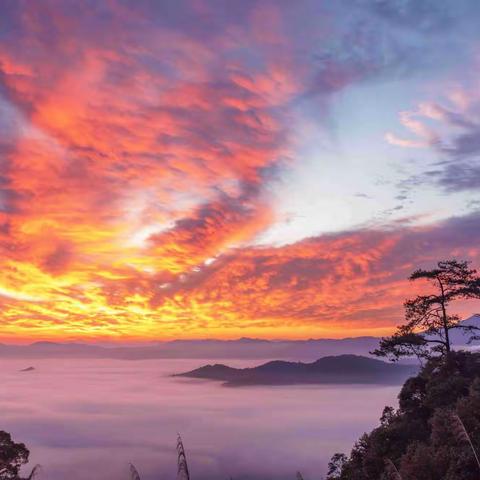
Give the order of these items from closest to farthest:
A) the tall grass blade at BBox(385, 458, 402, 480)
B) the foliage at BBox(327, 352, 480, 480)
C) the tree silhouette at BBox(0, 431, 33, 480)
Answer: the tall grass blade at BBox(385, 458, 402, 480) → the foliage at BBox(327, 352, 480, 480) → the tree silhouette at BBox(0, 431, 33, 480)

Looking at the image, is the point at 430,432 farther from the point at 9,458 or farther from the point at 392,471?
the point at 9,458

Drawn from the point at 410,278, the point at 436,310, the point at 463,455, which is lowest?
the point at 463,455

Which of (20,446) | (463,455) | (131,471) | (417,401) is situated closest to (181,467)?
(131,471)

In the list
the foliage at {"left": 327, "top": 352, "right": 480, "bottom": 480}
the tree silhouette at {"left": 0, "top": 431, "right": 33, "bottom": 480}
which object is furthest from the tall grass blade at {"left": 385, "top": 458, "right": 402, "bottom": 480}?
the tree silhouette at {"left": 0, "top": 431, "right": 33, "bottom": 480}

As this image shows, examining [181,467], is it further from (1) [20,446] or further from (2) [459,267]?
(1) [20,446]

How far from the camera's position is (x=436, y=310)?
153 feet

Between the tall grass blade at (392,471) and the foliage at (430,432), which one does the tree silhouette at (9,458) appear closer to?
the foliage at (430,432)

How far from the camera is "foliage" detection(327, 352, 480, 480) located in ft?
94.0

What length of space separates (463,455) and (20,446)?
141 feet

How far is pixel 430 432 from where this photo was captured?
39.9 m

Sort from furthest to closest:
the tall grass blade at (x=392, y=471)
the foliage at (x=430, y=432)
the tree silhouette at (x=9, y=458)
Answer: the tree silhouette at (x=9, y=458) < the foliage at (x=430, y=432) < the tall grass blade at (x=392, y=471)

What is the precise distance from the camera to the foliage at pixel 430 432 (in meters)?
28.6

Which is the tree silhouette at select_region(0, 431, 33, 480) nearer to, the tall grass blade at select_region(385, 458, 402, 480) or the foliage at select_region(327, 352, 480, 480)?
the foliage at select_region(327, 352, 480, 480)

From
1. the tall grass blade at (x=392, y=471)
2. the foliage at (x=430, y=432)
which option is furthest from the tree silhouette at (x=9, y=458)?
the tall grass blade at (x=392, y=471)
